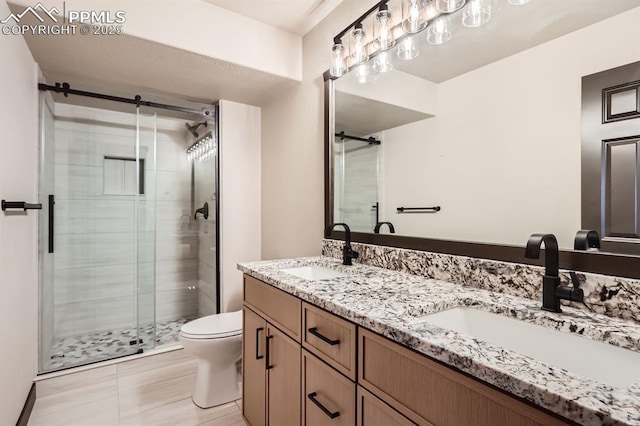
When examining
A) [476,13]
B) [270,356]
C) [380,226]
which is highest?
[476,13]

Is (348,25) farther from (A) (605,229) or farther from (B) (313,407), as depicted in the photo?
(B) (313,407)

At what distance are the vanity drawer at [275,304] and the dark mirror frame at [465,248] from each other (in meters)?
0.65

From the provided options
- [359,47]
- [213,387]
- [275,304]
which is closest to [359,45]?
[359,47]

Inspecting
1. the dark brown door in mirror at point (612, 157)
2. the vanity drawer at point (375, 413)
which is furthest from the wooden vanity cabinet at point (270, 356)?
the dark brown door in mirror at point (612, 157)

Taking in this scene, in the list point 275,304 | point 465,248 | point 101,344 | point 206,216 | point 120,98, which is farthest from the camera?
point 206,216

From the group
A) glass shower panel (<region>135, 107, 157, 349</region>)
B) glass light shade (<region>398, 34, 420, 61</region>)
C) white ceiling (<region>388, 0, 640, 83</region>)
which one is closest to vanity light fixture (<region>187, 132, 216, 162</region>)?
glass shower panel (<region>135, 107, 157, 349</region>)

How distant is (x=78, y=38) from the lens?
1.85 m

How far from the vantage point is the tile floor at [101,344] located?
8.20 ft

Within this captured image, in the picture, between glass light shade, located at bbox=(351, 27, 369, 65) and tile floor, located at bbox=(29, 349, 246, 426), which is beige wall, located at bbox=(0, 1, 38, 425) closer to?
tile floor, located at bbox=(29, 349, 246, 426)

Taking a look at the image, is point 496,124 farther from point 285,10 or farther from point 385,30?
point 285,10

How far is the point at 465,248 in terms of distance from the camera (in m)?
1.32

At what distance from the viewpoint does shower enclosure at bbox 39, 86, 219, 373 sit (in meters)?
2.80

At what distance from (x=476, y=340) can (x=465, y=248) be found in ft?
2.08

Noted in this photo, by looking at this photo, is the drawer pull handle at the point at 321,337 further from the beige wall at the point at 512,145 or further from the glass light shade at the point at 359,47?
the glass light shade at the point at 359,47
